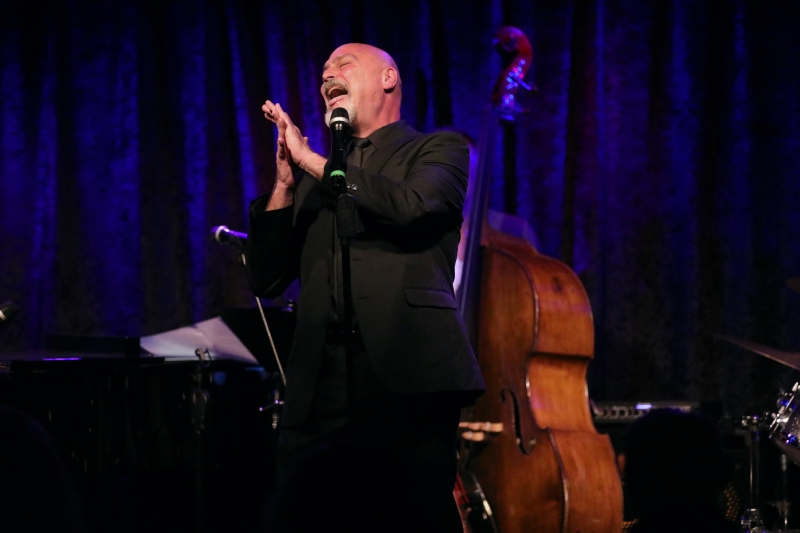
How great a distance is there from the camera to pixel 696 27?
4.26m

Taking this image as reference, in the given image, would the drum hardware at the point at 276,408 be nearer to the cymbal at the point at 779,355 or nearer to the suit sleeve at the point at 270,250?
the suit sleeve at the point at 270,250

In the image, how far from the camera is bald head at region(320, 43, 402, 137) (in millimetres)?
2596

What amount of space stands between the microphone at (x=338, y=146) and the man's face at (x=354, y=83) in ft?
1.28

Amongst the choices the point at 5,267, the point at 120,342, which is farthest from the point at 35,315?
the point at 120,342

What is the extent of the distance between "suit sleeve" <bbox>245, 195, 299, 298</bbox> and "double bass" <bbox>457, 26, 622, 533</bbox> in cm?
103

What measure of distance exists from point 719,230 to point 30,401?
3.14 meters

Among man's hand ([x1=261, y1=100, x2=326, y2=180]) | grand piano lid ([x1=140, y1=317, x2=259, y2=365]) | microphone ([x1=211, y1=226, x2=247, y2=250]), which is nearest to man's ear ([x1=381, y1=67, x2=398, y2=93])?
man's hand ([x1=261, y1=100, x2=326, y2=180])

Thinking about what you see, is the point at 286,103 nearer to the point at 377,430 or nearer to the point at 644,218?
the point at 644,218

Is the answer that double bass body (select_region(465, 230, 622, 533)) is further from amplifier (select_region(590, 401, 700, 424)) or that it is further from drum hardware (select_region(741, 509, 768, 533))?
drum hardware (select_region(741, 509, 768, 533))

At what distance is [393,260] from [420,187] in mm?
204

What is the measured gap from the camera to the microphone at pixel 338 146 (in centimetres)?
210

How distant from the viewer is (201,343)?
12.5ft

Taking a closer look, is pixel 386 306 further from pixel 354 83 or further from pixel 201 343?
pixel 201 343

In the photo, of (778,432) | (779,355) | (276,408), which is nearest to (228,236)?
(276,408)
